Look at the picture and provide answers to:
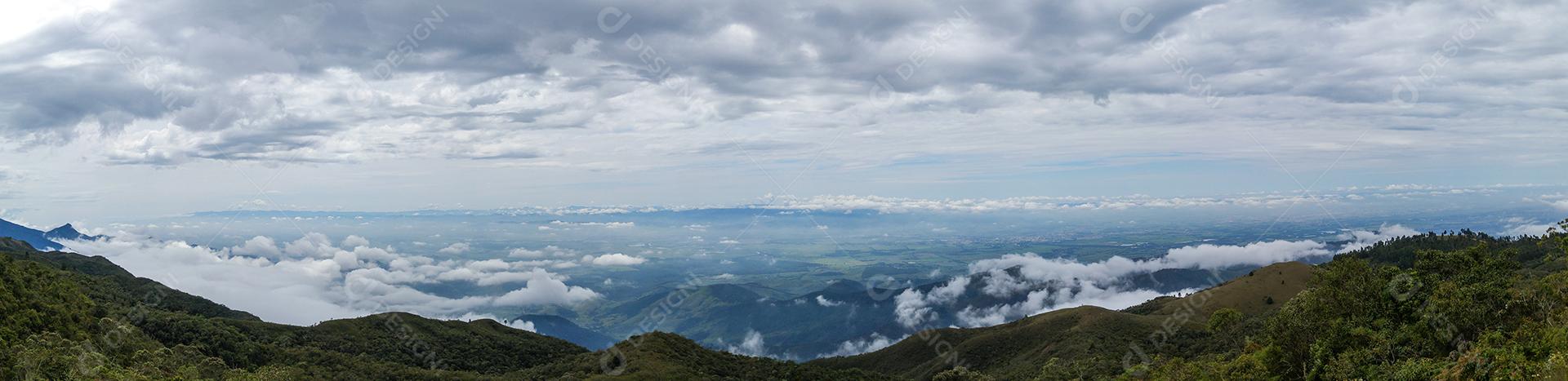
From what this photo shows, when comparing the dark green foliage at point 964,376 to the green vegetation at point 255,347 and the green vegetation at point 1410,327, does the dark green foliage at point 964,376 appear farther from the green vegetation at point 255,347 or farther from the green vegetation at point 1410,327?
the green vegetation at point 255,347

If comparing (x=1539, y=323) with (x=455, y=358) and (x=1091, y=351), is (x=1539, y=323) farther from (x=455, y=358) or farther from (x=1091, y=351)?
(x=455, y=358)

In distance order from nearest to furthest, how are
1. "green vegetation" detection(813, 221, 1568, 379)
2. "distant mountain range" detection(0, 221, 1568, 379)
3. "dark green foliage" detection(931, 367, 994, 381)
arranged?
→ "green vegetation" detection(813, 221, 1568, 379) < "distant mountain range" detection(0, 221, 1568, 379) < "dark green foliage" detection(931, 367, 994, 381)

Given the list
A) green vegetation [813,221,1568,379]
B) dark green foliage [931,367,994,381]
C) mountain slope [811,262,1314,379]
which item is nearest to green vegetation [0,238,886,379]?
dark green foliage [931,367,994,381]

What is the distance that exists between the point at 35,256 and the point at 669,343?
183312 mm

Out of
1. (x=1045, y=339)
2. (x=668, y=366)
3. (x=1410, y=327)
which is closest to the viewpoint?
(x=1410, y=327)

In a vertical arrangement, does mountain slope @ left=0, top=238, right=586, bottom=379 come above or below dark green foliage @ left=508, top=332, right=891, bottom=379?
above

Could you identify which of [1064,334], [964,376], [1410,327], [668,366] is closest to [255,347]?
[668,366]

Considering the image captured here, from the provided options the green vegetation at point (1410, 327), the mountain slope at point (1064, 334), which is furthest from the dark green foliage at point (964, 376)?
the mountain slope at point (1064, 334)

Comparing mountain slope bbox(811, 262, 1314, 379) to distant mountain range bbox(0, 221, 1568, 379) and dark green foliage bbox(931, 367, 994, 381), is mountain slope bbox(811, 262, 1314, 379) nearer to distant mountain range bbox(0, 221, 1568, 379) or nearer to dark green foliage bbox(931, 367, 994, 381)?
distant mountain range bbox(0, 221, 1568, 379)

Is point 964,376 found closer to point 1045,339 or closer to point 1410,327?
point 1410,327

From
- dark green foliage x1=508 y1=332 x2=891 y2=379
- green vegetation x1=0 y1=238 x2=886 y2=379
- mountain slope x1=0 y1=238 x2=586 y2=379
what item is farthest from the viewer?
dark green foliage x1=508 y1=332 x2=891 y2=379

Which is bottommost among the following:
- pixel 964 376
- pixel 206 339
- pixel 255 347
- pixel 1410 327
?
pixel 964 376

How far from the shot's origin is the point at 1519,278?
5322 cm

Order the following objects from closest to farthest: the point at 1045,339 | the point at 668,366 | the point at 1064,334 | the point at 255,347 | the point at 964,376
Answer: the point at 964,376, the point at 668,366, the point at 255,347, the point at 1064,334, the point at 1045,339
